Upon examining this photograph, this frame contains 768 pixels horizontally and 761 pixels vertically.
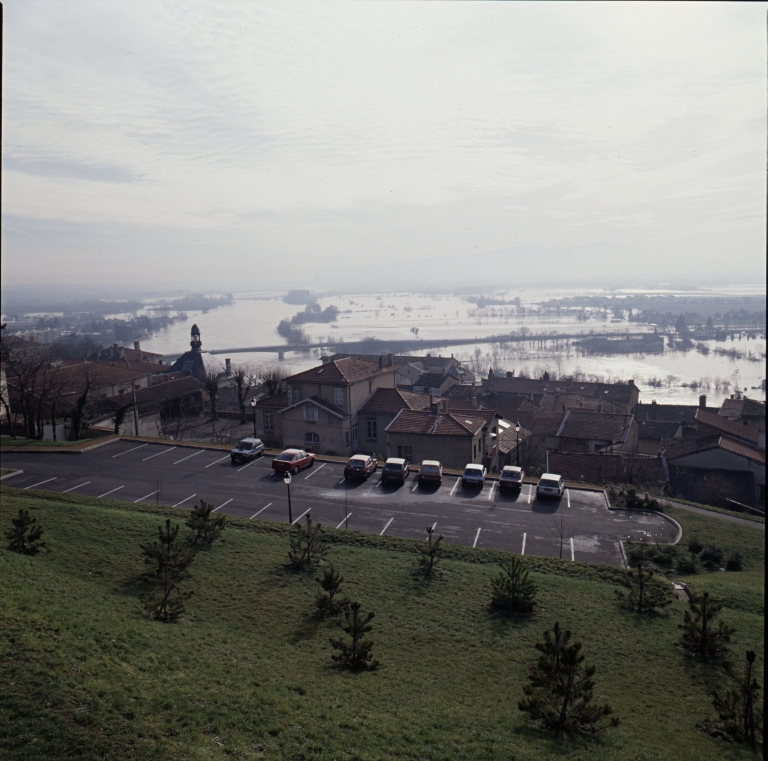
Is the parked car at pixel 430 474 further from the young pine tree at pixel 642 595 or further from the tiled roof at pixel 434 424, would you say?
the young pine tree at pixel 642 595

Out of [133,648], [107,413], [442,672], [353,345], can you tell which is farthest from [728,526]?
[353,345]

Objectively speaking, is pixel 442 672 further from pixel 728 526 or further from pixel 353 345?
pixel 353 345

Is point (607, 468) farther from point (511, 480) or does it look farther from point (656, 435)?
point (656, 435)

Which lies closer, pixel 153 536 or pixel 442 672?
pixel 442 672

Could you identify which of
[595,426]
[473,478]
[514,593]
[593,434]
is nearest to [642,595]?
[514,593]

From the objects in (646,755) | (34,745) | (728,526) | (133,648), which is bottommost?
(728,526)

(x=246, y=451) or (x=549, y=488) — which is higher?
(x=246, y=451)

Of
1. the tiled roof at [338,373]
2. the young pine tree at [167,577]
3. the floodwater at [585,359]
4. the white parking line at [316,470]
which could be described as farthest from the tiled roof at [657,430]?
the young pine tree at [167,577]
